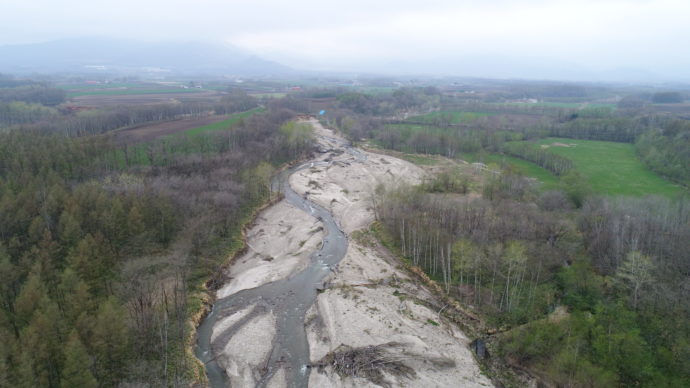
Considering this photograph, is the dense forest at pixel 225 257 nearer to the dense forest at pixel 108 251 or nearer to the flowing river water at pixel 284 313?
the dense forest at pixel 108 251

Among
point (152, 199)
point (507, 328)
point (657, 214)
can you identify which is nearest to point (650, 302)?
point (507, 328)

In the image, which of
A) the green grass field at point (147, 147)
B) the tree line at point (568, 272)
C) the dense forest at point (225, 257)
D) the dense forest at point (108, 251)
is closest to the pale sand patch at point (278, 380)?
the dense forest at point (225, 257)

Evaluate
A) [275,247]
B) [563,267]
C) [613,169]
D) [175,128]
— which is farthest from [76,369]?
[613,169]

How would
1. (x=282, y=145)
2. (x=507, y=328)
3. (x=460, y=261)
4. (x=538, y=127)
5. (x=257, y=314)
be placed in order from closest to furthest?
(x=507, y=328)
(x=257, y=314)
(x=460, y=261)
(x=282, y=145)
(x=538, y=127)

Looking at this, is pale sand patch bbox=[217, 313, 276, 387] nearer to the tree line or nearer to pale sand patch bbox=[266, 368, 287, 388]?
pale sand patch bbox=[266, 368, 287, 388]

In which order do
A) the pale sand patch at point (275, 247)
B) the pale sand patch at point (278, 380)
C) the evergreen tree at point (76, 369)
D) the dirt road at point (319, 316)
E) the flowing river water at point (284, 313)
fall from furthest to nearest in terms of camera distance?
1. the pale sand patch at point (275, 247)
2. the flowing river water at point (284, 313)
3. the dirt road at point (319, 316)
4. the pale sand patch at point (278, 380)
5. the evergreen tree at point (76, 369)

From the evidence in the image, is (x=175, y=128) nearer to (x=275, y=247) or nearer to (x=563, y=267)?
(x=275, y=247)

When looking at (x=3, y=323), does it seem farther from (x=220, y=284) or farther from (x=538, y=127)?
(x=538, y=127)
